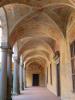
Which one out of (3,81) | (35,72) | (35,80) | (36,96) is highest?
(35,72)

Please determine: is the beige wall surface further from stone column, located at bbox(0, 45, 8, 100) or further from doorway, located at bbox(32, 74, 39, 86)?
stone column, located at bbox(0, 45, 8, 100)

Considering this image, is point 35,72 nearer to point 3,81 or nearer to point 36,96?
point 36,96

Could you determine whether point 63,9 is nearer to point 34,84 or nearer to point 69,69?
point 69,69

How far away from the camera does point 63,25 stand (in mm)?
12289

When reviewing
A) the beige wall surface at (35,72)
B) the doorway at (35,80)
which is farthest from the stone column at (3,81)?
the doorway at (35,80)

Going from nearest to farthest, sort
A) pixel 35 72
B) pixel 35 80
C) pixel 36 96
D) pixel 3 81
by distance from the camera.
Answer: pixel 3 81 < pixel 36 96 < pixel 35 72 < pixel 35 80

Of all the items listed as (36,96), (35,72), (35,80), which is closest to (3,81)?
(36,96)

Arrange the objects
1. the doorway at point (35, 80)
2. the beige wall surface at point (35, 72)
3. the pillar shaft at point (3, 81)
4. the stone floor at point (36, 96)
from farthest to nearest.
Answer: the doorway at point (35, 80) → the beige wall surface at point (35, 72) → the stone floor at point (36, 96) → the pillar shaft at point (3, 81)

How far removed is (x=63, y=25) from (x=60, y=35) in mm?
678

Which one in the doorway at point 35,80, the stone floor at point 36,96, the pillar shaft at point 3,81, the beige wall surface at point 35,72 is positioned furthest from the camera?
the doorway at point 35,80

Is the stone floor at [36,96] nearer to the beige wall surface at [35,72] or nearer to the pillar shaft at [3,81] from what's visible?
the pillar shaft at [3,81]

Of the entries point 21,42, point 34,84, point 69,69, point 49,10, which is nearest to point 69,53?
point 69,69

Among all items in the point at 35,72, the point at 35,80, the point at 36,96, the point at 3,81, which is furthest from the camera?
the point at 35,80

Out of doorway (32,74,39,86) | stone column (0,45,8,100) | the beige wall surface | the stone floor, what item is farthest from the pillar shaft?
doorway (32,74,39,86)
